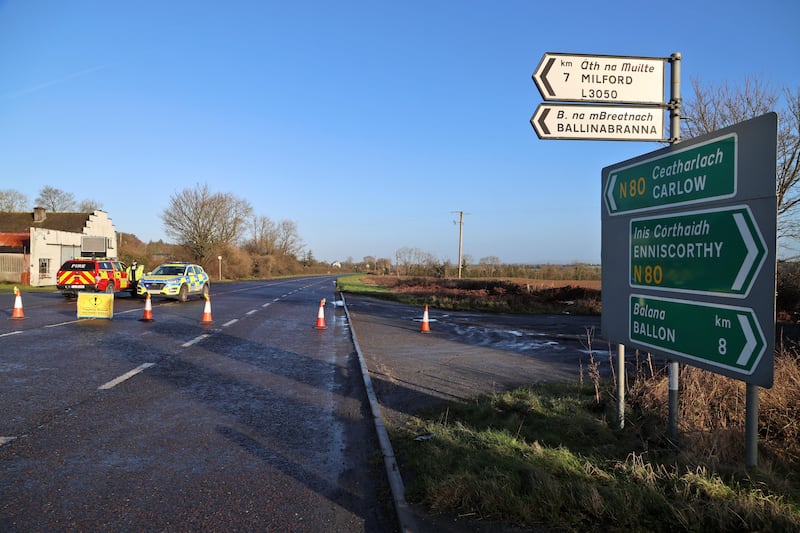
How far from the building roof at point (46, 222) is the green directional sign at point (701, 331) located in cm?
5243

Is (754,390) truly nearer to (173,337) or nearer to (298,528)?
(298,528)

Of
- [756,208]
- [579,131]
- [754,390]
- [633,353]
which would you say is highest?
[579,131]

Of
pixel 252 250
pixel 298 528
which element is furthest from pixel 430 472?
pixel 252 250

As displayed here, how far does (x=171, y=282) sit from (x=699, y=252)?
22.7 m

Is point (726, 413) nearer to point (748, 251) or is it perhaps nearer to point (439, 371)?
point (748, 251)

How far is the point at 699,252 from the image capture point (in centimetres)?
417

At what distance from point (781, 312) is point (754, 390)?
2115 centimetres

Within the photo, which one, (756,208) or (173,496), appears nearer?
(756,208)

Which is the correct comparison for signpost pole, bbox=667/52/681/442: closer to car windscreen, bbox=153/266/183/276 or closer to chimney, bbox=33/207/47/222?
car windscreen, bbox=153/266/183/276

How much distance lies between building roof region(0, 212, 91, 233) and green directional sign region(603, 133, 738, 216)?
171 ft

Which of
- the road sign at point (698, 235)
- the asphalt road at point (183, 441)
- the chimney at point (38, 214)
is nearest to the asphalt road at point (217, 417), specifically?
the asphalt road at point (183, 441)

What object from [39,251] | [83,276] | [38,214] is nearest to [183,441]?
[83,276]

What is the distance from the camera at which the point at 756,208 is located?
3650 millimetres

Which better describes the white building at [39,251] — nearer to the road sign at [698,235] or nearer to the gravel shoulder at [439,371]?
the gravel shoulder at [439,371]
